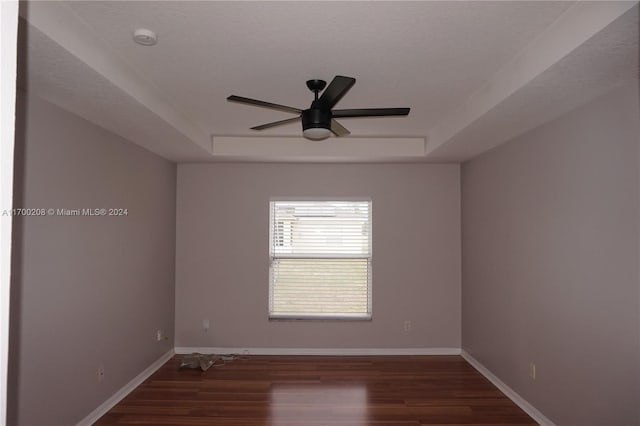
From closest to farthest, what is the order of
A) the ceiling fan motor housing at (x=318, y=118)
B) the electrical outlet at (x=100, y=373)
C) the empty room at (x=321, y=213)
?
1. the empty room at (x=321, y=213)
2. the ceiling fan motor housing at (x=318, y=118)
3. the electrical outlet at (x=100, y=373)

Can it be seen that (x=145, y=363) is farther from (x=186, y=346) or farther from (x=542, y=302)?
(x=542, y=302)

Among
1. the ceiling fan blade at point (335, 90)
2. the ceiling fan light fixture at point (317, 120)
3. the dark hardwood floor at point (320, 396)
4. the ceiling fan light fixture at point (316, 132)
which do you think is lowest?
the dark hardwood floor at point (320, 396)

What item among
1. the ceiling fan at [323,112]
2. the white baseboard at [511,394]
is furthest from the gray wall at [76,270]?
the white baseboard at [511,394]

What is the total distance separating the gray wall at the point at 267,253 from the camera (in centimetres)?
498

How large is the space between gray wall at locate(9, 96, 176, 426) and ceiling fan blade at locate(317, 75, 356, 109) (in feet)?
6.14

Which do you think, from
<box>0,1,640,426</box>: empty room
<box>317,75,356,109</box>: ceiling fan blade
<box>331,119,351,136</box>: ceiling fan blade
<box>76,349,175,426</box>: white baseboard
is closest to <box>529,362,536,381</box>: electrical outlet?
<box>0,1,640,426</box>: empty room

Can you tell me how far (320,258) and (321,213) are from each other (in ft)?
1.92

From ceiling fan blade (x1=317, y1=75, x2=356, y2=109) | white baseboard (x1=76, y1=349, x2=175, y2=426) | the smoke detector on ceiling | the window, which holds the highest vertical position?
the smoke detector on ceiling

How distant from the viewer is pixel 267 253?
5031 millimetres

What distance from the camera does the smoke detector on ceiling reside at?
208 centimetres

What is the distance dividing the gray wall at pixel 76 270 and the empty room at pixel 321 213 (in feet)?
0.06

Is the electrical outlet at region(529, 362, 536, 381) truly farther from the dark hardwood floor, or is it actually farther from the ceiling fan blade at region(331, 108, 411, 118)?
the ceiling fan blade at region(331, 108, 411, 118)

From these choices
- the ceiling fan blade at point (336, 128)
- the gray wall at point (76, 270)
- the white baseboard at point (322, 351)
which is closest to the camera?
the gray wall at point (76, 270)

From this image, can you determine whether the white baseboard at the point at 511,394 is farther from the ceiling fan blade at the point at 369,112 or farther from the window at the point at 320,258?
the ceiling fan blade at the point at 369,112
